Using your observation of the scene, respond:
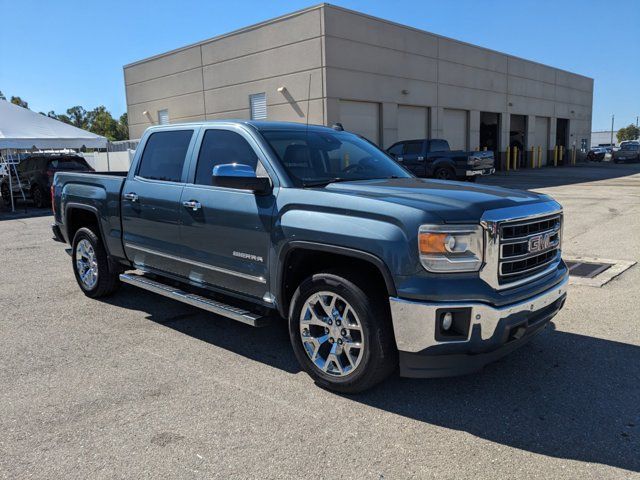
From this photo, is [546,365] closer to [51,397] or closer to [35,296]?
[51,397]

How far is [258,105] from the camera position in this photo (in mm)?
24672

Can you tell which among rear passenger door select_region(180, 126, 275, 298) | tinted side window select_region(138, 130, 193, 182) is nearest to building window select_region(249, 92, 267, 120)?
tinted side window select_region(138, 130, 193, 182)

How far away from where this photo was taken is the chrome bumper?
3.23 metres

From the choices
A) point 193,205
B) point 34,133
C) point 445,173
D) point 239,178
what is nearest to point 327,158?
point 239,178

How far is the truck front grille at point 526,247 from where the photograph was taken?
3.44m

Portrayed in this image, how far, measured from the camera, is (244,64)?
24.8 m

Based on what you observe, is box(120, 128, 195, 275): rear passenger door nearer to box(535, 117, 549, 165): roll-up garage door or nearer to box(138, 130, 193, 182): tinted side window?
box(138, 130, 193, 182): tinted side window

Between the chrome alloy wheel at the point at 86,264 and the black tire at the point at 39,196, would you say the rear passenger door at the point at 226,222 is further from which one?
the black tire at the point at 39,196

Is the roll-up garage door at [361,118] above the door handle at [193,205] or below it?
above

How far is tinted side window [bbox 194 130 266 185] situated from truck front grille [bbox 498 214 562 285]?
1.98 metres

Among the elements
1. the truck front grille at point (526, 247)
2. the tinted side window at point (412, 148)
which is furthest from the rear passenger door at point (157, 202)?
the tinted side window at point (412, 148)

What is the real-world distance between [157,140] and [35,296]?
108 inches

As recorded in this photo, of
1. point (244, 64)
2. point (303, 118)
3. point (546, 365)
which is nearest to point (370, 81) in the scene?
point (303, 118)

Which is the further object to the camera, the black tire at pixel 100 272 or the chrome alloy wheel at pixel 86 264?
the chrome alloy wheel at pixel 86 264
